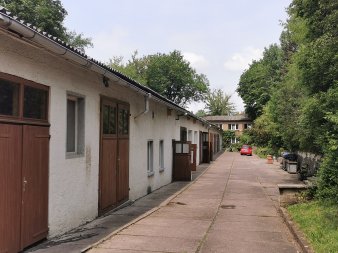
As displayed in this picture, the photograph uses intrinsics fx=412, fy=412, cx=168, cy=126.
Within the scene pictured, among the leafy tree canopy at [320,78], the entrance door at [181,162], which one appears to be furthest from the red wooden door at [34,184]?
the entrance door at [181,162]

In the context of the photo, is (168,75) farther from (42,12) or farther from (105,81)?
(105,81)

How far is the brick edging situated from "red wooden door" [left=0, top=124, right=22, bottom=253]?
476 cm

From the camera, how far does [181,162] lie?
797 inches

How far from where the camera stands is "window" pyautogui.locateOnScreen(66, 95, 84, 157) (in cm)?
883

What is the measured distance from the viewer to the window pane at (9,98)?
6082 mm

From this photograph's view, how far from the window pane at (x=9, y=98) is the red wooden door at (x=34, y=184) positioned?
40 cm

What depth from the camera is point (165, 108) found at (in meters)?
18.1

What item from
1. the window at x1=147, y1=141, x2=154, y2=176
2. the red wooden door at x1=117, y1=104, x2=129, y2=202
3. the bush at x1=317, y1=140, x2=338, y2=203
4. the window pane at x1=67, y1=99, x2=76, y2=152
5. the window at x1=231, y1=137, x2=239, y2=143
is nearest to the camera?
the window pane at x1=67, y1=99, x2=76, y2=152

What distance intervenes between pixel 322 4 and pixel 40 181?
9.70 m

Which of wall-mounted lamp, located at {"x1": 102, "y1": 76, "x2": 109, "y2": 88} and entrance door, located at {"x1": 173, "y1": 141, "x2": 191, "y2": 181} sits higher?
wall-mounted lamp, located at {"x1": 102, "y1": 76, "x2": 109, "y2": 88}

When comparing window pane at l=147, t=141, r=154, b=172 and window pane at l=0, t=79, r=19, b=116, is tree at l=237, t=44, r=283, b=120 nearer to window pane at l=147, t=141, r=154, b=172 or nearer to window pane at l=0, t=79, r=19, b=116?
window pane at l=147, t=141, r=154, b=172

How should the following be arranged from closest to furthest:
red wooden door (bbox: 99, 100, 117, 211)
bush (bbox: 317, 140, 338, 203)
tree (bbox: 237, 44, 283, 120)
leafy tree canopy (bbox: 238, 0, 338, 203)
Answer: bush (bbox: 317, 140, 338, 203) → red wooden door (bbox: 99, 100, 117, 211) → leafy tree canopy (bbox: 238, 0, 338, 203) → tree (bbox: 237, 44, 283, 120)

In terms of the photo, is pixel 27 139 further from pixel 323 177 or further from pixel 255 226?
pixel 323 177

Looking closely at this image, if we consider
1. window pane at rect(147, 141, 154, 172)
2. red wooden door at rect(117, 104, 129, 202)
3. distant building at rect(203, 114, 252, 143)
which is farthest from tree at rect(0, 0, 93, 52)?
distant building at rect(203, 114, 252, 143)
